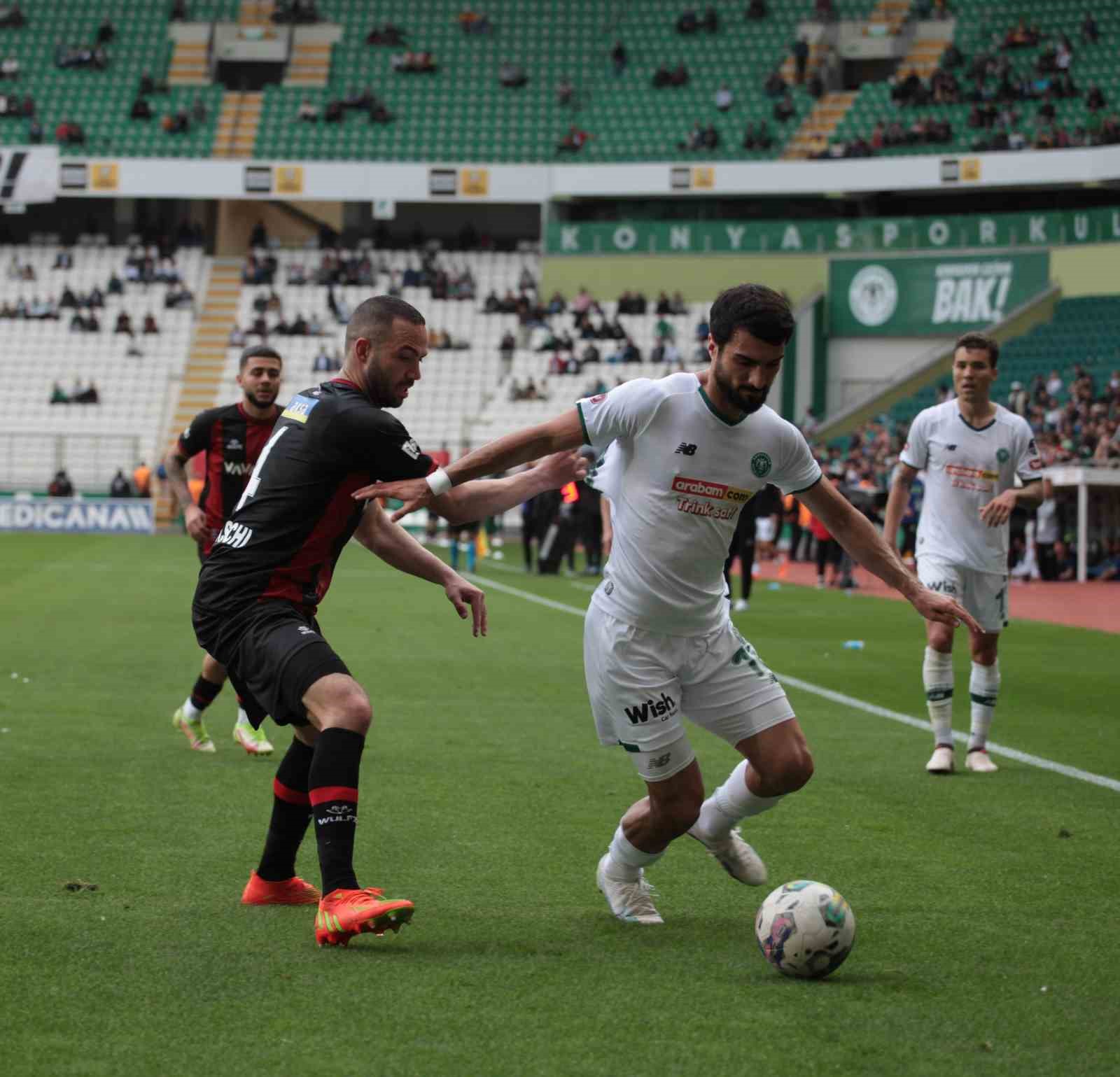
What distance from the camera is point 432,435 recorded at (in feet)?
150

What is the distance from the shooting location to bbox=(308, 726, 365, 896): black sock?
513 centimetres

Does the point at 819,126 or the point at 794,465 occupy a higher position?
the point at 819,126

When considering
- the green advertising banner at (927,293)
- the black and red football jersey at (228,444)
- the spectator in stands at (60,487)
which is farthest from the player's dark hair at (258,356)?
the green advertising banner at (927,293)

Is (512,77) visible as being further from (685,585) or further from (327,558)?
(685,585)

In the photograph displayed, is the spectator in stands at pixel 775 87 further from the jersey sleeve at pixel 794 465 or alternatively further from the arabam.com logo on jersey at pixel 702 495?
the arabam.com logo on jersey at pixel 702 495

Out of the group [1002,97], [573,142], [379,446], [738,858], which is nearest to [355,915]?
[379,446]

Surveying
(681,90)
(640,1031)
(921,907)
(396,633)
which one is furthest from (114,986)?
(681,90)

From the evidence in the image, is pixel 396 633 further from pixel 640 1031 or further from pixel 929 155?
pixel 929 155

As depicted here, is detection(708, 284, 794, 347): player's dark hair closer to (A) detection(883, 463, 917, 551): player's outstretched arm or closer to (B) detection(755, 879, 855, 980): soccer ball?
(B) detection(755, 879, 855, 980): soccer ball

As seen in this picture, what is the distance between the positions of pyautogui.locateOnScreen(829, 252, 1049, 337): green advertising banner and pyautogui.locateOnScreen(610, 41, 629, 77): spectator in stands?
A: 11.7m

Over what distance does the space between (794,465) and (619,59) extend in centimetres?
5089

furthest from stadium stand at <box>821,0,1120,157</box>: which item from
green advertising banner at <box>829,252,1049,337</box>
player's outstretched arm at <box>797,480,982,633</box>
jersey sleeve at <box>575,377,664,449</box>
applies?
jersey sleeve at <box>575,377,664,449</box>

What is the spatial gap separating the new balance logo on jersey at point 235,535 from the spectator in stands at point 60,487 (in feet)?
Answer: 131

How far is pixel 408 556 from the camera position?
223 inches
